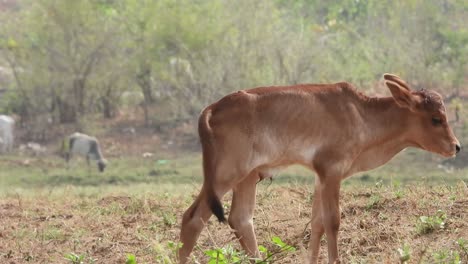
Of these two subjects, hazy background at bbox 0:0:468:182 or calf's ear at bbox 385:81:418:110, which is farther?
hazy background at bbox 0:0:468:182

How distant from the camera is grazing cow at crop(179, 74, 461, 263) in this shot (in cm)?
718

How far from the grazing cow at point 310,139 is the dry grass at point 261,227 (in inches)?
16.1

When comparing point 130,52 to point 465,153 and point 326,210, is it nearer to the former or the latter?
point 465,153

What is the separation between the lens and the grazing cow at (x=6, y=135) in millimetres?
31891

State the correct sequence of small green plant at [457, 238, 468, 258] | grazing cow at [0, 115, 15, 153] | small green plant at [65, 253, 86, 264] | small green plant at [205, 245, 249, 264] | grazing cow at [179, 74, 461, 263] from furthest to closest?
grazing cow at [0, 115, 15, 153]
grazing cow at [179, 74, 461, 263]
small green plant at [65, 253, 86, 264]
small green plant at [457, 238, 468, 258]
small green plant at [205, 245, 249, 264]

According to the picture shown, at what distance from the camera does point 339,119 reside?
24.7 ft

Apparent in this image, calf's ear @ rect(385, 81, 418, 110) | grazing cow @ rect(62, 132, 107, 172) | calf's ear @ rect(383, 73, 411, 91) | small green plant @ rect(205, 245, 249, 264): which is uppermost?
calf's ear @ rect(383, 73, 411, 91)

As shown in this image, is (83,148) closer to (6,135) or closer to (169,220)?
(6,135)

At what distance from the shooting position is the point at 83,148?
29.5 meters

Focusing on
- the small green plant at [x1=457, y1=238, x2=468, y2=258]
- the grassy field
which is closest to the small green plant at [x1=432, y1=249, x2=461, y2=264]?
the grassy field

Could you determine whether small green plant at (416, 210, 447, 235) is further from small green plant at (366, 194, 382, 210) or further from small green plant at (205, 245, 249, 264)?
small green plant at (205, 245, 249, 264)

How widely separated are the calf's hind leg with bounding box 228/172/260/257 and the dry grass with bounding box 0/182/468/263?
13.3 inches

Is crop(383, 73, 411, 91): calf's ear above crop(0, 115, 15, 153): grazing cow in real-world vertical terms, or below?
above

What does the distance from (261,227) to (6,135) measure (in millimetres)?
24560
